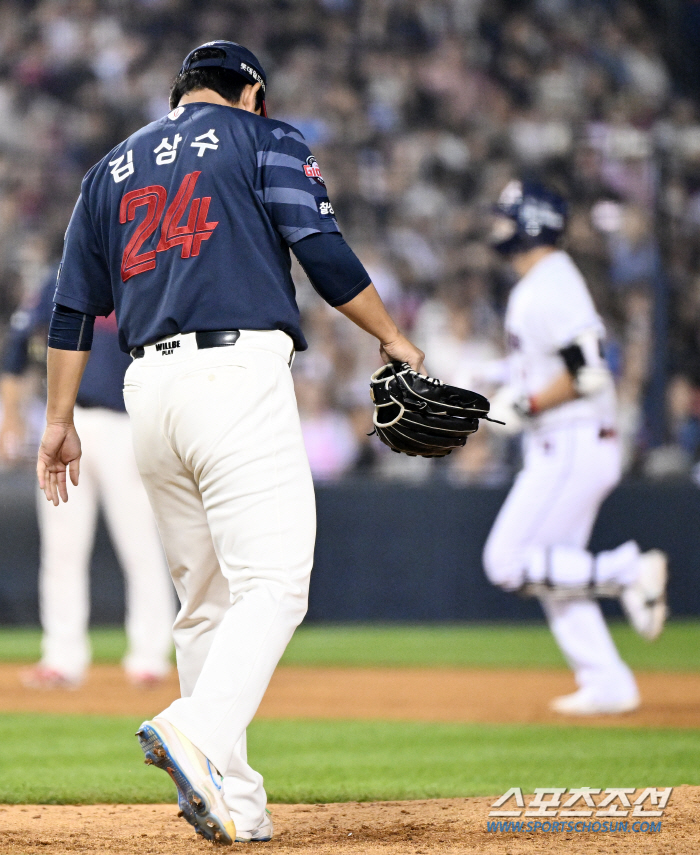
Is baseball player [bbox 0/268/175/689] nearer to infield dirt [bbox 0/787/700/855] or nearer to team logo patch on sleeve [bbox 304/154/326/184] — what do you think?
infield dirt [bbox 0/787/700/855]

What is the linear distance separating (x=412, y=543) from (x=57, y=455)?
6262mm

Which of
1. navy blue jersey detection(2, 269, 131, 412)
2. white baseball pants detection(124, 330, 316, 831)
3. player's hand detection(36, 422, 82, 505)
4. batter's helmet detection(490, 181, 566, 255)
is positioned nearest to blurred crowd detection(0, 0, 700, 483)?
navy blue jersey detection(2, 269, 131, 412)

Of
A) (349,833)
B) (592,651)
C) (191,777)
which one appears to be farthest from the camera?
(592,651)

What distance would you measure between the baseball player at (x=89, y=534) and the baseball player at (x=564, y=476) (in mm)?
1967

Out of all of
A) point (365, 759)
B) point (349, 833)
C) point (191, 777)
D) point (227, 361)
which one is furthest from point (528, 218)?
point (191, 777)

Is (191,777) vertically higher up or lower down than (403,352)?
lower down

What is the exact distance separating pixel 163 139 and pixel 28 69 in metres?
11.2

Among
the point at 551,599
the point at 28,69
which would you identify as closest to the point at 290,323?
the point at 551,599

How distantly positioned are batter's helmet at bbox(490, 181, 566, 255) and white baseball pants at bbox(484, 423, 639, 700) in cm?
95

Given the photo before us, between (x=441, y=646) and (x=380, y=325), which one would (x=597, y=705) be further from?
(x=380, y=325)

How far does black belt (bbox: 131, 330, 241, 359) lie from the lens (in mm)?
3117

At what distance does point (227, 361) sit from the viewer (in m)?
3.09
